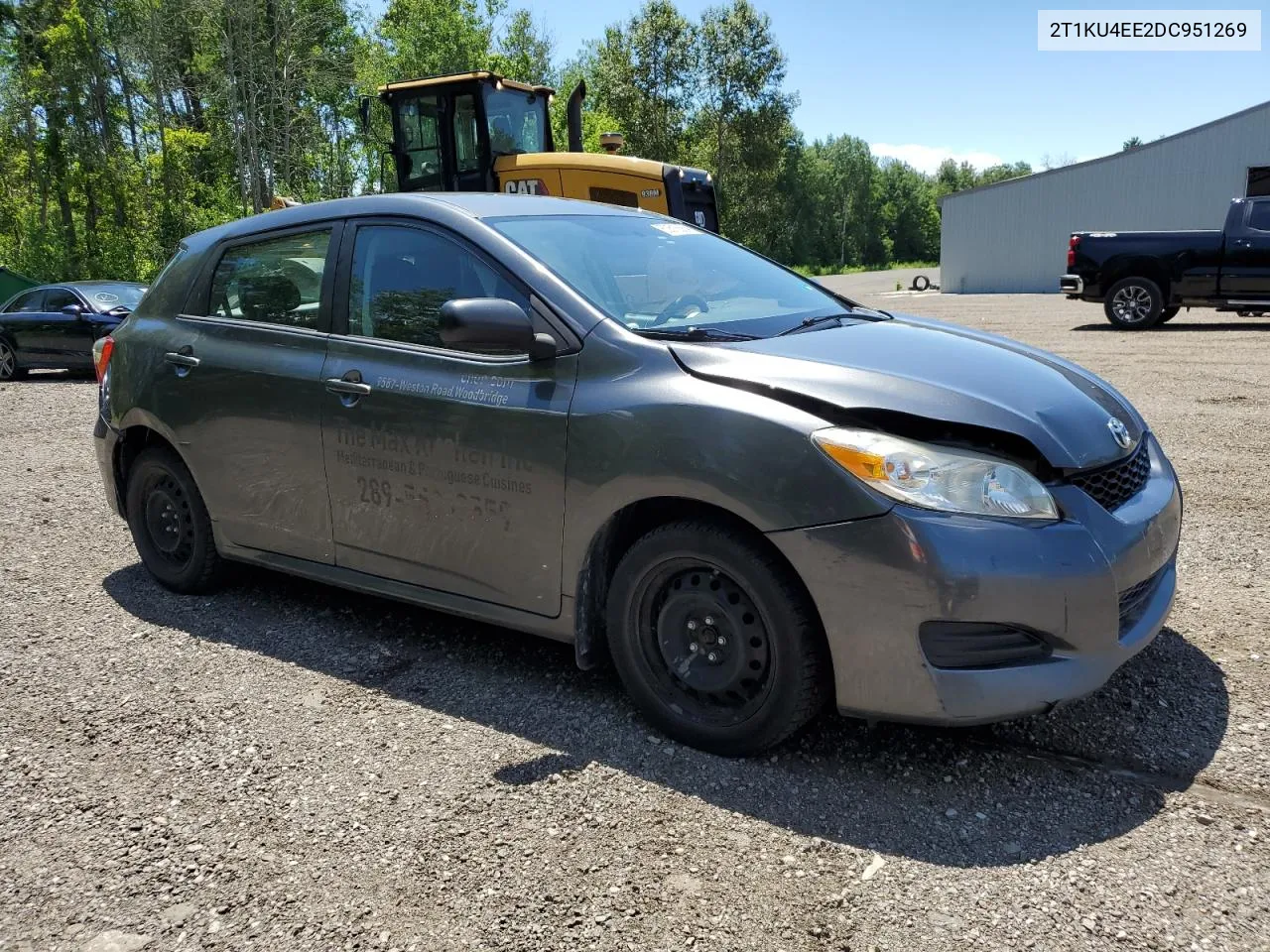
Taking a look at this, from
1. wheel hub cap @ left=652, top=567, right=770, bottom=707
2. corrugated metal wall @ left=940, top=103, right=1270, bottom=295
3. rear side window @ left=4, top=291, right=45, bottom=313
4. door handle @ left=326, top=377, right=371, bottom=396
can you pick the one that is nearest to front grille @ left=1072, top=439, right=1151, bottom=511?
wheel hub cap @ left=652, top=567, right=770, bottom=707

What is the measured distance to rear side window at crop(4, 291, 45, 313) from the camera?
15.0 metres

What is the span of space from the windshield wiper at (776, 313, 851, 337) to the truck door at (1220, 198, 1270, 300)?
47.7 feet

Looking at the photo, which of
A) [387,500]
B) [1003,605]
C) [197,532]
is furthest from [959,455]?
[197,532]

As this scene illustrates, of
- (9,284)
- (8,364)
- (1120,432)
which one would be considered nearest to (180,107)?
(9,284)

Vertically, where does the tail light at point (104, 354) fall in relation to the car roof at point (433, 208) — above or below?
below

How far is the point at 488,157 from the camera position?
12.5 metres

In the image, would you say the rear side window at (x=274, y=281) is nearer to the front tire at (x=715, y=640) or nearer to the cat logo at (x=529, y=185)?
the front tire at (x=715, y=640)

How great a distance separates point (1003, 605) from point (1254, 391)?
888cm

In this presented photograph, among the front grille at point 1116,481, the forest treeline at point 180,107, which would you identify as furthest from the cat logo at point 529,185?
the forest treeline at point 180,107

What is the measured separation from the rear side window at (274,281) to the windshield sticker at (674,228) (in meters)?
1.37

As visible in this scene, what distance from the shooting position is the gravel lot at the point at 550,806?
2.42 metres

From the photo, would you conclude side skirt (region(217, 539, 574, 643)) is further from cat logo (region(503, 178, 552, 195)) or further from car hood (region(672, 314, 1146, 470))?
cat logo (region(503, 178, 552, 195))

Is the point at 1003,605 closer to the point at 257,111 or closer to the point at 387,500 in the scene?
the point at 387,500

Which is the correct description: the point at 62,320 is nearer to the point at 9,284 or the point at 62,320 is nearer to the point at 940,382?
the point at 940,382
